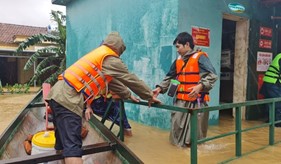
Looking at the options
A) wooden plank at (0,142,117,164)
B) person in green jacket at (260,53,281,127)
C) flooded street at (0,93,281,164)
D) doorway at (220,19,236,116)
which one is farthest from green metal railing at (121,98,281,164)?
doorway at (220,19,236,116)

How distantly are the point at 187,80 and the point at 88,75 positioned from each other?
1.84 m

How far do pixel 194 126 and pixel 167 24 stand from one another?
8.83ft

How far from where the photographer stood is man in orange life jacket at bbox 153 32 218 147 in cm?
346

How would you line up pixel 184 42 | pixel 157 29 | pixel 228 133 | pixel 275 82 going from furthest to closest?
pixel 275 82, pixel 157 29, pixel 184 42, pixel 228 133

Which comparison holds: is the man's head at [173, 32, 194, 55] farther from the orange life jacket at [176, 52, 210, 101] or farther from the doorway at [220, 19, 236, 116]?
the doorway at [220, 19, 236, 116]

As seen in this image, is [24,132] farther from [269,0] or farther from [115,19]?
[269,0]

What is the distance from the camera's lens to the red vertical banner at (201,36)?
15.7 feet

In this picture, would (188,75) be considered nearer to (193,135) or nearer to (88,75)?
(193,135)

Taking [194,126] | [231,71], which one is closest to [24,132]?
[194,126]

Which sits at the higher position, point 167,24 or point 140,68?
point 167,24

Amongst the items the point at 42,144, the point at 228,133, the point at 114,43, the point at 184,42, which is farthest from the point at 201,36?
the point at 42,144

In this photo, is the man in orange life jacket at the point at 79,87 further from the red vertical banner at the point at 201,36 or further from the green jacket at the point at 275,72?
the green jacket at the point at 275,72

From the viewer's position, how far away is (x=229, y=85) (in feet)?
23.0

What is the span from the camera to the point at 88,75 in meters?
2.10
